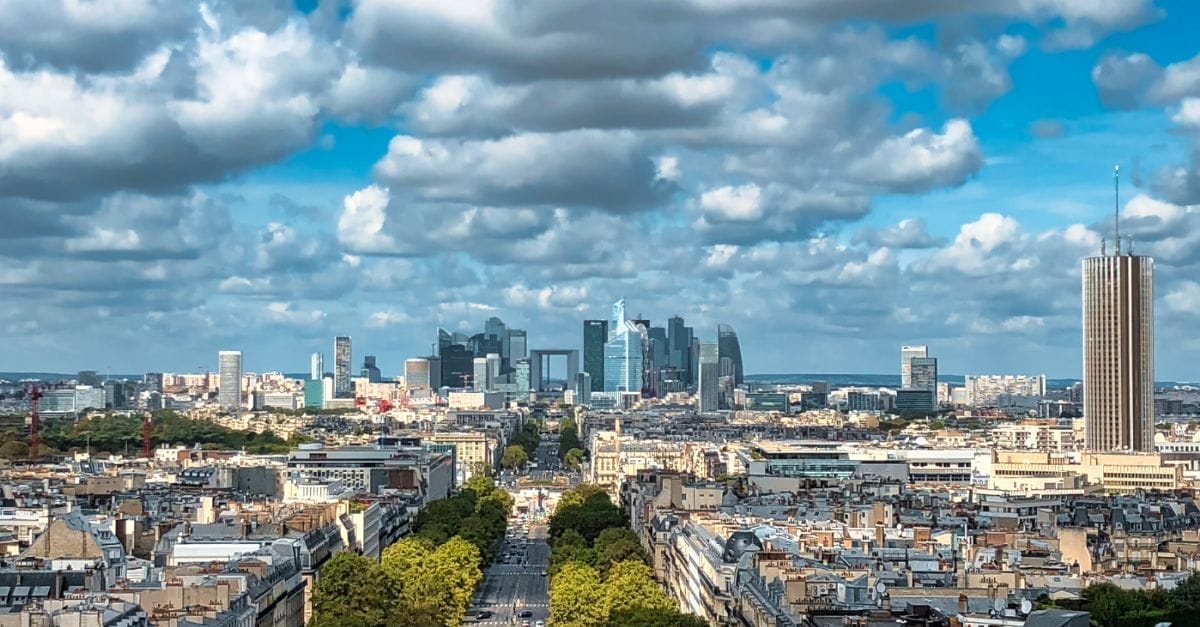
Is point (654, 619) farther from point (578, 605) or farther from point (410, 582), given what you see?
point (410, 582)

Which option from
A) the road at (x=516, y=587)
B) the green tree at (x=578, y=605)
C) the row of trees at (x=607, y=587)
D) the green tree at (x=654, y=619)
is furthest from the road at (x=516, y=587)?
the green tree at (x=654, y=619)

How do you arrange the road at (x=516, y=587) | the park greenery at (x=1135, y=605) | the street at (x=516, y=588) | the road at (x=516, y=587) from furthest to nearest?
1. the road at (x=516, y=587)
2. the road at (x=516, y=587)
3. the street at (x=516, y=588)
4. the park greenery at (x=1135, y=605)

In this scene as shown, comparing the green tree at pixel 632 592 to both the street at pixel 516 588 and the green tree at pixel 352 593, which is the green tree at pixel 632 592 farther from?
the green tree at pixel 352 593

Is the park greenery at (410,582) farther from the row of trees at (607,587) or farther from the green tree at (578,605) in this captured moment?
the green tree at (578,605)

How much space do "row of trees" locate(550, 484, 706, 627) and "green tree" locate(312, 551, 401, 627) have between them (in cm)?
839

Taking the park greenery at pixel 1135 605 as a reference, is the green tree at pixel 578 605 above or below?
below

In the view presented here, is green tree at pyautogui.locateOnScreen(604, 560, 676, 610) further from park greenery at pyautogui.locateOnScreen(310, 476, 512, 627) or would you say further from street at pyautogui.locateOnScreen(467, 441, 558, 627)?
park greenery at pyautogui.locateOnScreen(310, 476, 512, 627)

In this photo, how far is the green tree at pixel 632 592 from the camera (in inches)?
3810

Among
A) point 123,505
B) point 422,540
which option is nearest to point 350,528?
point 422,540

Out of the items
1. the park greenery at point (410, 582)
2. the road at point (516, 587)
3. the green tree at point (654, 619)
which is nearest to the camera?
the green tree at point (654, 619)

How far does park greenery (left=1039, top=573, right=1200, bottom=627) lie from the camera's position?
7262cm

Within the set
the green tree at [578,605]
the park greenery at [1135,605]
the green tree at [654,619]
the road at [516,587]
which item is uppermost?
the park greenery at [1135,605]

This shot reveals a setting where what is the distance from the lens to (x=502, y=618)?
114m

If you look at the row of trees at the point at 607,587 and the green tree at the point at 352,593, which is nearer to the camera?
the row of trees at the point at 607,587
